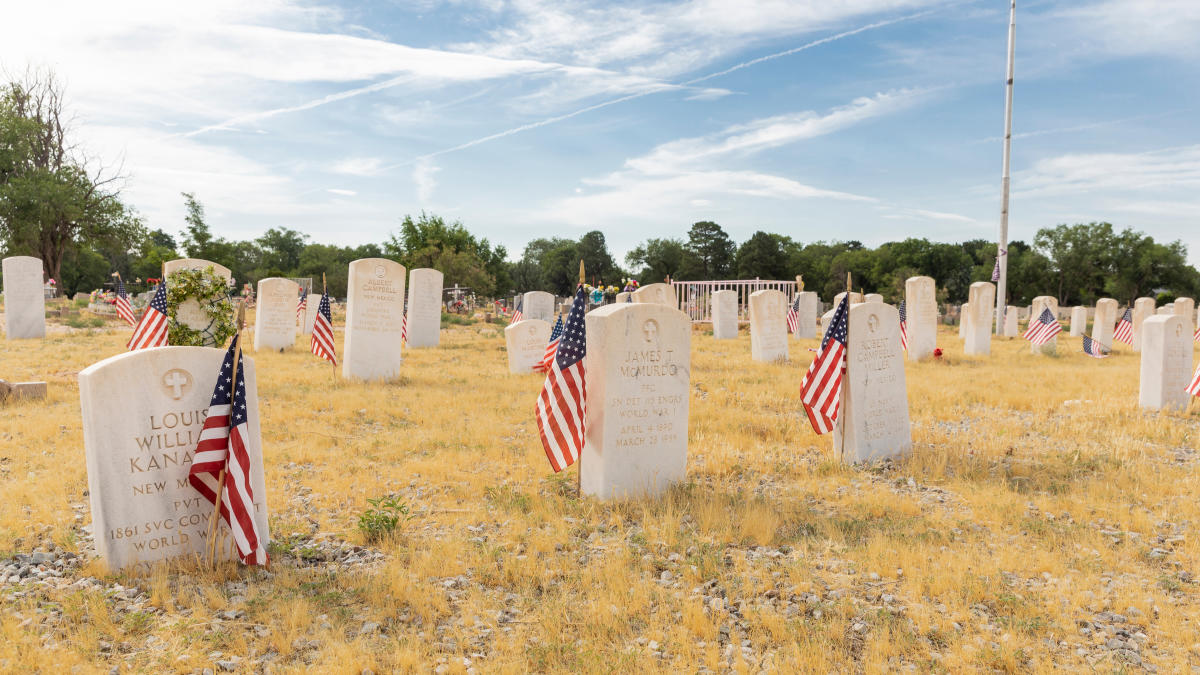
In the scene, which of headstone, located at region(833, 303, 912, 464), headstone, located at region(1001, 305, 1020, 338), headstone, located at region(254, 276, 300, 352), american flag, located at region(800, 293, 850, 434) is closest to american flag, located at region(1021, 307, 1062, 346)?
headstone, located at region(1001, 305, 1020, 338)

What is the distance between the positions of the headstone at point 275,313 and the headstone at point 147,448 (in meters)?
13.8

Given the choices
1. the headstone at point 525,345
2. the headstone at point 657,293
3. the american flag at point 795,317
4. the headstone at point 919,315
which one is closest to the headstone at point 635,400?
the headstone at point 525,345

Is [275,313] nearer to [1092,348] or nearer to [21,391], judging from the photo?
[21,391]

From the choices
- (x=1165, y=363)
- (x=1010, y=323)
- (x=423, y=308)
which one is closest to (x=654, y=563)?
(x=1165, y=363)

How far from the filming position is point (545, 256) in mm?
92188

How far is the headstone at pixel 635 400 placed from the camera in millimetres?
6484

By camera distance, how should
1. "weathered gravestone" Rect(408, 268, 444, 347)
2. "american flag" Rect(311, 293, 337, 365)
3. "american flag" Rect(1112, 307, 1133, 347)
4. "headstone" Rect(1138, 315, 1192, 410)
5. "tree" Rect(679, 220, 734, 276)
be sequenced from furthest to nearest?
1. "tree" Rect(679, 220, 734, 276)
2. "american flag" Rect(1112, 307, 1133, 347)
3. "weathered gravestone" Rect(408, 268, 444, 347)
4. "american flag" Rect(311, 293, 337, 365)
5. "headstone" Rect(1138, 315, 1192, 410)

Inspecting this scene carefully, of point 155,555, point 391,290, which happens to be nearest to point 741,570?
point 155,555

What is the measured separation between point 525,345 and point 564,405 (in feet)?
28.5

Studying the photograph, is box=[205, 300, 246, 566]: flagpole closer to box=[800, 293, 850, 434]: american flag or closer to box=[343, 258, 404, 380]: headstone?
box=[800, 293, 850, 434]: american flag

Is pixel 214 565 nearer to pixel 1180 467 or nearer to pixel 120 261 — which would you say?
pixel 1180 467

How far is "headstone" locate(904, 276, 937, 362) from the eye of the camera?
59.6 feet

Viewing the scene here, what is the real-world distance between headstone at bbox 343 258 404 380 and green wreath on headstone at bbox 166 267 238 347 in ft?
13.9

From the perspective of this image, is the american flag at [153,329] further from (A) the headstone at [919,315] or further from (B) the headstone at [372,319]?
(A) the headstone at [919,315]
